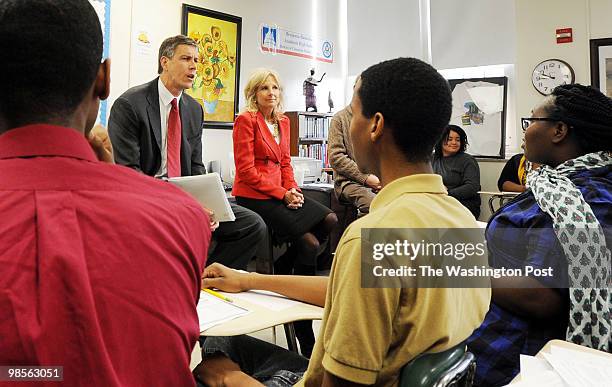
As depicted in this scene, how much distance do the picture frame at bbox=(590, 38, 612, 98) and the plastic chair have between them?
15.7 ft

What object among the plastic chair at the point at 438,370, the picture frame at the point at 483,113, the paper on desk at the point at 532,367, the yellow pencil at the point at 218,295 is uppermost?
the picture frame at the point at 483,113

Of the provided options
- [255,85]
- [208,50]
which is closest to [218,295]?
[255,85]

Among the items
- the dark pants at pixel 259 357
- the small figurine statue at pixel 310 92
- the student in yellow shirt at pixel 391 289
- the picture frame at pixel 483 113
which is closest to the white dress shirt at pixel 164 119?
the dark pants at pixel 259 357

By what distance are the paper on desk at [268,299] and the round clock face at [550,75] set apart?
436cm

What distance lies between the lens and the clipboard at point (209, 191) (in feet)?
7.88

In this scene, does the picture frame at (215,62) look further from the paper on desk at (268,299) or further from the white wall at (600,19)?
the white wall at (600,19)

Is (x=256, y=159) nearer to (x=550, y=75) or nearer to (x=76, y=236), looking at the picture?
(x=76, y=236)

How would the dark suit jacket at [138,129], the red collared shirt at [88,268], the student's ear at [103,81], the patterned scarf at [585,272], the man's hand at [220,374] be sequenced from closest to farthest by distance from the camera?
1. the red collared shirt at [88,268]
2. the student's ear at [103,81]
3. the man's hand at [220,374]
4. the patterned scarf at [585,272]
5. the dark suit jacket at [138,129]

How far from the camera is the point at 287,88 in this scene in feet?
18.1

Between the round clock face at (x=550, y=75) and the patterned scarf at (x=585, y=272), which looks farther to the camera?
the round clock face at (x=550, y=75)

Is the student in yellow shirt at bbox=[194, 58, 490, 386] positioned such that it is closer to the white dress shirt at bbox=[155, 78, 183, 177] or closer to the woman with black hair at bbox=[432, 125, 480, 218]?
the white dress shirt at bbox=[155, 78, 183, 177]

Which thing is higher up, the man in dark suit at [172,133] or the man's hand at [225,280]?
the man in dark suit at [172,133]

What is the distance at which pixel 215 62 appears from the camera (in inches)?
182

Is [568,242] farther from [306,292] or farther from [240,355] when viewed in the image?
[240,355]
